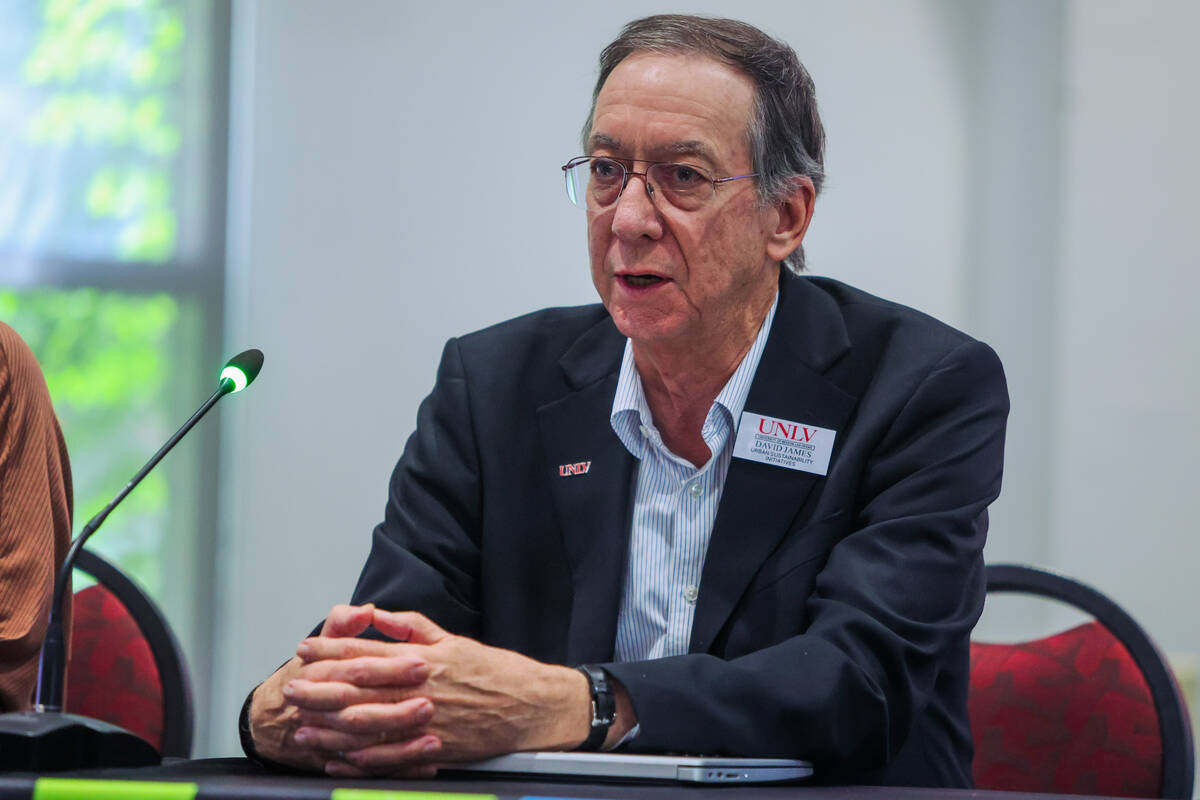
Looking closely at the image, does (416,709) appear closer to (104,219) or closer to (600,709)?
(600,709)

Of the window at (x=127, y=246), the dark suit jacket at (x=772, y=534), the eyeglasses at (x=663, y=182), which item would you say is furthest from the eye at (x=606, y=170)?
the window at (x=127, y=246)

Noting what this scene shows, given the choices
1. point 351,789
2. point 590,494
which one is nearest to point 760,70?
point 590,494

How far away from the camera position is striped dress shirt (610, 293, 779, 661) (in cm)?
146

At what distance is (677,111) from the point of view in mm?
1468

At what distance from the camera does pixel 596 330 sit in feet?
5.52

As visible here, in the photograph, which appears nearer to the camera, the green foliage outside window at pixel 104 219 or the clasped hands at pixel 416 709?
the clasped hands at pixel 416 709

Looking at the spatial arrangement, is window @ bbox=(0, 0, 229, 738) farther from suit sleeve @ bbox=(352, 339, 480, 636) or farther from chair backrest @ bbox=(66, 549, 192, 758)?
suit sleeve @ bbox=(352, 339, 480, 636)

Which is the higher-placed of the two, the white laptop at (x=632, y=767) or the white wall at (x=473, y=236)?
the white wall at (x=473, y=236)

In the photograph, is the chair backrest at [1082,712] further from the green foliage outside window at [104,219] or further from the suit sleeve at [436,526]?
the green foliage outside window at [104,219]

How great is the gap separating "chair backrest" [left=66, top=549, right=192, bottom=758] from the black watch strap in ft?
2.79

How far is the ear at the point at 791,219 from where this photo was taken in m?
1.58

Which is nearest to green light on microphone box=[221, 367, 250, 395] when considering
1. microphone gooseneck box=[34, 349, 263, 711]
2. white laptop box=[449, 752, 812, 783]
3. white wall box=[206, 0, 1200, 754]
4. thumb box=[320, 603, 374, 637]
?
microphone gooseneck box=[34, 349, 263, 711]

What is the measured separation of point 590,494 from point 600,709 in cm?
44

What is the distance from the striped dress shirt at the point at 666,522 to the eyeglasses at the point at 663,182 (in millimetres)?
→ 225
